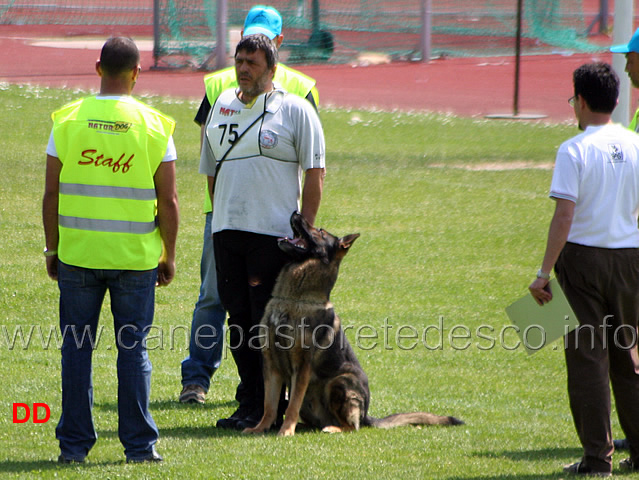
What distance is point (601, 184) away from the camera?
463 centimetres

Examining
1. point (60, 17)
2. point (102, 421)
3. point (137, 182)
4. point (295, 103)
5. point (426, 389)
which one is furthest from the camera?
point (60, 17)

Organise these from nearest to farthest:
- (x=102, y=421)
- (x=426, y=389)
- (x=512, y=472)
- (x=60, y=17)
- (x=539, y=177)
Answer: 1. (x=512, y=472)
2. (x=102, y=421)
3. (x=426, y=389)
4. (x=539, y=177)
5. (x=60, y=17)

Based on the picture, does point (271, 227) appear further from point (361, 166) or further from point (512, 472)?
point (361, 166)

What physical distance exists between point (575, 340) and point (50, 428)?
10.3 ft

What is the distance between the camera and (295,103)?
5.51 metres

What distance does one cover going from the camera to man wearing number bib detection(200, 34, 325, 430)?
5484 millimetres

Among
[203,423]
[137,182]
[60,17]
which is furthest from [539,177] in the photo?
[60,17]

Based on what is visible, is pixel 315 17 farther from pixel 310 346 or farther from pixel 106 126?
pixel 106 126

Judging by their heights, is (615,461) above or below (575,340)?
below

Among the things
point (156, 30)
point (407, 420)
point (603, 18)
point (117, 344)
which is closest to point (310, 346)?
point (407, 420)

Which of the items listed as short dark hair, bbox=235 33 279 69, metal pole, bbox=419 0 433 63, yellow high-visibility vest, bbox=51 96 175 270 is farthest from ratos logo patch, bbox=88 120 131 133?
metal pole, bbox=419 0 433 63

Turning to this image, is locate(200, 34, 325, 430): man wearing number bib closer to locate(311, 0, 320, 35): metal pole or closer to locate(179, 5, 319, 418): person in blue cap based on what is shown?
locate(179, 5, 319, 418): person in blue cap

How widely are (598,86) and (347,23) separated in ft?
92.3

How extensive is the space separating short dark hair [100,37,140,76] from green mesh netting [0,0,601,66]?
833 inches
